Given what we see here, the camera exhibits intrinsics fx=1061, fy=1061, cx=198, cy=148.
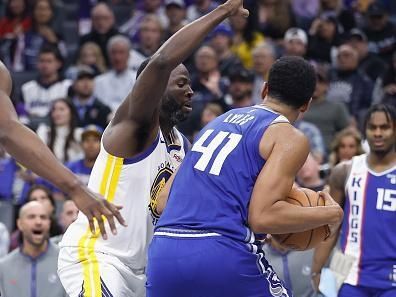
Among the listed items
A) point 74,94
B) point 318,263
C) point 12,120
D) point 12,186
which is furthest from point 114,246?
point 74,94

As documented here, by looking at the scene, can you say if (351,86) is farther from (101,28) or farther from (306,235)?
(306,235)

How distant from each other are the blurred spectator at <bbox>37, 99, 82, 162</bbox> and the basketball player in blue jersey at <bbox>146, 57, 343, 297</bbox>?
6.33m

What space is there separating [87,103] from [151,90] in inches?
287

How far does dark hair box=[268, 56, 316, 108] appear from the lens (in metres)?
5.52

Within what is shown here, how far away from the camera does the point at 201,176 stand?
17.7 ft

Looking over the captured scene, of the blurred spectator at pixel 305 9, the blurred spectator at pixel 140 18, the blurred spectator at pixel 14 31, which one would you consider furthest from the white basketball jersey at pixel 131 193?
the blurred spectator at pixel 305 9

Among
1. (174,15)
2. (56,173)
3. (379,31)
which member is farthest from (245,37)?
(56,173)

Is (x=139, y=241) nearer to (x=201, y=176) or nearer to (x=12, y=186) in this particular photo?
(x=201, y=176)

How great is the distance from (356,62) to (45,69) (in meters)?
4.03

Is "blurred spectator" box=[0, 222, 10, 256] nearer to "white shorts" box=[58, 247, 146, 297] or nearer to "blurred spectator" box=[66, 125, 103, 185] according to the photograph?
"blurred spectator" box=[66, 125, 103, 185]

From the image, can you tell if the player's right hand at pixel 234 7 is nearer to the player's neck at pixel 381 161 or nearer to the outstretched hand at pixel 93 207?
the outstretched hand at pixel 93 207

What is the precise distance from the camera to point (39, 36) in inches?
573

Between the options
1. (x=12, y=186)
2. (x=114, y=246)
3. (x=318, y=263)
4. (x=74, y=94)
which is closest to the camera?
(x=114, y=246)

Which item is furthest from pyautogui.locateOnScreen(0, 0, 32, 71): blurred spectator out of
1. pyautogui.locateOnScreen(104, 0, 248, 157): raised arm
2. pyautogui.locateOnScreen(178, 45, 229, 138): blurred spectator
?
pyautogui.locateOnScreen(104, 0, 248, 157): raised arm
